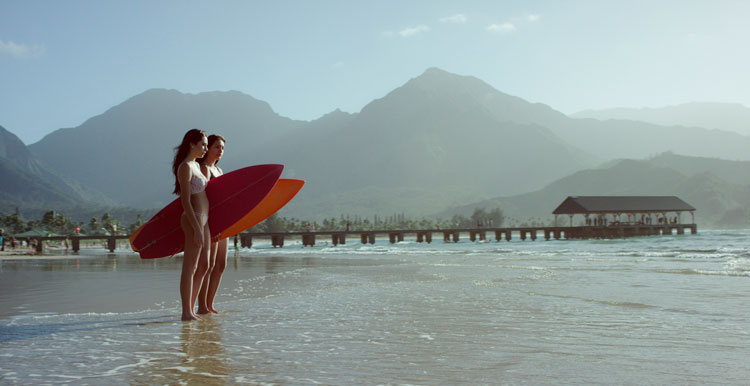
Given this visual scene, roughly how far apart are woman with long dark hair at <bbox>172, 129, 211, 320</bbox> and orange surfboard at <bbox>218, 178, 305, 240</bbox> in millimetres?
450

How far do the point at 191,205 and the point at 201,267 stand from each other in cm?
82

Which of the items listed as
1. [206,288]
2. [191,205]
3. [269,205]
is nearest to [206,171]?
[191,205]

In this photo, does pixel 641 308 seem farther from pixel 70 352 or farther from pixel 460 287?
pixel 70 352

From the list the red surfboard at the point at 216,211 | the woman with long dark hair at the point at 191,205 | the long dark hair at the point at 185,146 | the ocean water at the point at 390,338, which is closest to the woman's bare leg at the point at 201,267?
the woman with long dark hair at the point at 191,205

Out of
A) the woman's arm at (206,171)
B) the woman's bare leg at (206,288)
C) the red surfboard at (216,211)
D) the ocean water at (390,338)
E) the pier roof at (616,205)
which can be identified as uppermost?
the pier roof at (616,205)

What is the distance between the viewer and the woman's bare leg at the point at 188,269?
649 cm

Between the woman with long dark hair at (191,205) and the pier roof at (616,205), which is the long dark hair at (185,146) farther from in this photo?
the pier roof at (616,205)

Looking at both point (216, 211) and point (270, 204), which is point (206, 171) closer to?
point (216, 211)

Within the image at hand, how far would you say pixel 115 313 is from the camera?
7.55 meters

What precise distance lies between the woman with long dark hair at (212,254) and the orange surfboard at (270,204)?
0.27 metres

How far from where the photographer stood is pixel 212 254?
7.05m

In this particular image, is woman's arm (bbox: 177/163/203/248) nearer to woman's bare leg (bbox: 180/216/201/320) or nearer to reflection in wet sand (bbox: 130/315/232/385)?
woman's bare leg (bbox: 180/216/201/320)

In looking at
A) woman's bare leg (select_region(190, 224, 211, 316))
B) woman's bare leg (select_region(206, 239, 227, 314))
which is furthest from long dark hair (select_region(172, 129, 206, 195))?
woman's bare leg (select_region(206, 239, 227, 314))

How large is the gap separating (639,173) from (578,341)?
689 ft
